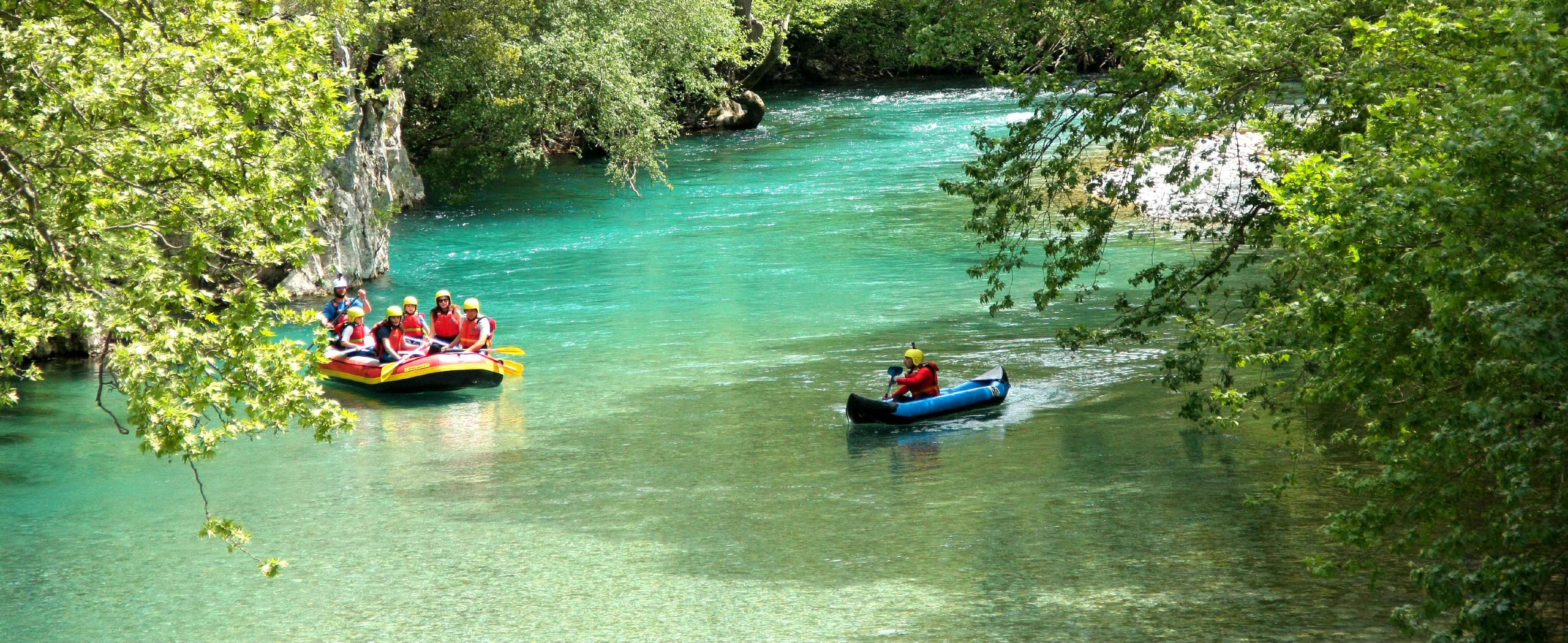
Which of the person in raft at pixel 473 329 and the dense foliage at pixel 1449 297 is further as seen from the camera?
the person in raft at pixel 473 329

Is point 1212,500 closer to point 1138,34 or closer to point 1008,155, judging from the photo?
point 1008,155

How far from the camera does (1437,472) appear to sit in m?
6.38

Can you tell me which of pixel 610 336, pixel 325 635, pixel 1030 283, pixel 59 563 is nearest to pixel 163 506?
pixel 59 563

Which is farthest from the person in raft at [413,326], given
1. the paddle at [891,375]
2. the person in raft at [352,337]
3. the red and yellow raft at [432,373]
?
the paddle at [891,375]

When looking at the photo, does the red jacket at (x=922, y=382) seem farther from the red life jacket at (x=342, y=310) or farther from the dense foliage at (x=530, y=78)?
the dense foliage at (x=530, y=78)

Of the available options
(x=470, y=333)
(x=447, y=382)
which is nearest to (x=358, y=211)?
(x=470, y=333)

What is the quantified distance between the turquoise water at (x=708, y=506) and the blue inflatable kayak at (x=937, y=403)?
0.59 ft

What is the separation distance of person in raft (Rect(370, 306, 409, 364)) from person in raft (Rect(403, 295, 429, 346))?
13.3 inches

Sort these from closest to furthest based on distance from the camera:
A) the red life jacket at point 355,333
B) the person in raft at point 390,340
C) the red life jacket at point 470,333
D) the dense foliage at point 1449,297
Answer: the dense foliage at point 1449,297
the person in raft at point 390,340
the red life jacket at point 470,333
the red life jacket at point 355,333

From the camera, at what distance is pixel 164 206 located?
730cm

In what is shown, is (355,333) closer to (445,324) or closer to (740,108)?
(445,324)

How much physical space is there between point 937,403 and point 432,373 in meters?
6.37

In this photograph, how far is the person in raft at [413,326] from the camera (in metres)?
18.8

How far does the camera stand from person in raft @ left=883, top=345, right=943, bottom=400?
15.4 m
